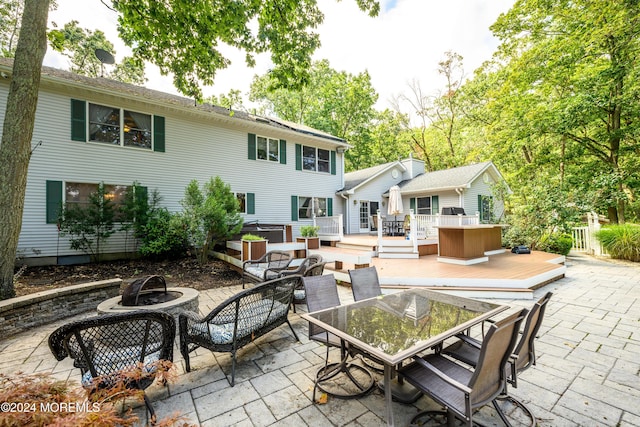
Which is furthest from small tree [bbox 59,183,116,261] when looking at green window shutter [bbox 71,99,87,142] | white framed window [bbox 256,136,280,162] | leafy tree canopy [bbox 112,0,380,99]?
white framed window [bbox 256,136,280,162]

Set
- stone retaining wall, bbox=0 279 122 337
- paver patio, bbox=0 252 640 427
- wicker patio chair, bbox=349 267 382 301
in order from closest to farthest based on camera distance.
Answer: paver patio, bbox=0 252 640 427, wicker patio chair, bbox=349 267 382 301, stone retaining wall, bbox=0 279 122 337

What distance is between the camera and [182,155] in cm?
1010

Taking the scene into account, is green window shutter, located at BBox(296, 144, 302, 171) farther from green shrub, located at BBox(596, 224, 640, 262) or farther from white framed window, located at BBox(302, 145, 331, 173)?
green shrub, located at BBox(596, 224, 640, 262)

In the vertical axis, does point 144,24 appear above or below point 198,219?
above

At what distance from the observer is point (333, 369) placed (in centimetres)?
263

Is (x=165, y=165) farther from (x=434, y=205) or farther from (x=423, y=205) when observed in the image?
(x=434, y=205)

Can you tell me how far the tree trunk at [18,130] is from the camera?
4.23 m

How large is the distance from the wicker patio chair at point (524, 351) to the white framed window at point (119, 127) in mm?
11186

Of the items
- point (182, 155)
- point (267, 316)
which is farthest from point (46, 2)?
point (267, 316)

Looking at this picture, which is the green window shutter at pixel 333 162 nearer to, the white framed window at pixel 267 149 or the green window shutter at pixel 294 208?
the green window shutter at pixel 294 208

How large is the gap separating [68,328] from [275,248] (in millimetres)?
6462

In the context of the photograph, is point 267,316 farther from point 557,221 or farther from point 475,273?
point 557,221

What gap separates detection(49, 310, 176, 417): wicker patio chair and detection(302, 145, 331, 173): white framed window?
1164 cm

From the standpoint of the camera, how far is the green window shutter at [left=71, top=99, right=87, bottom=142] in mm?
8188
